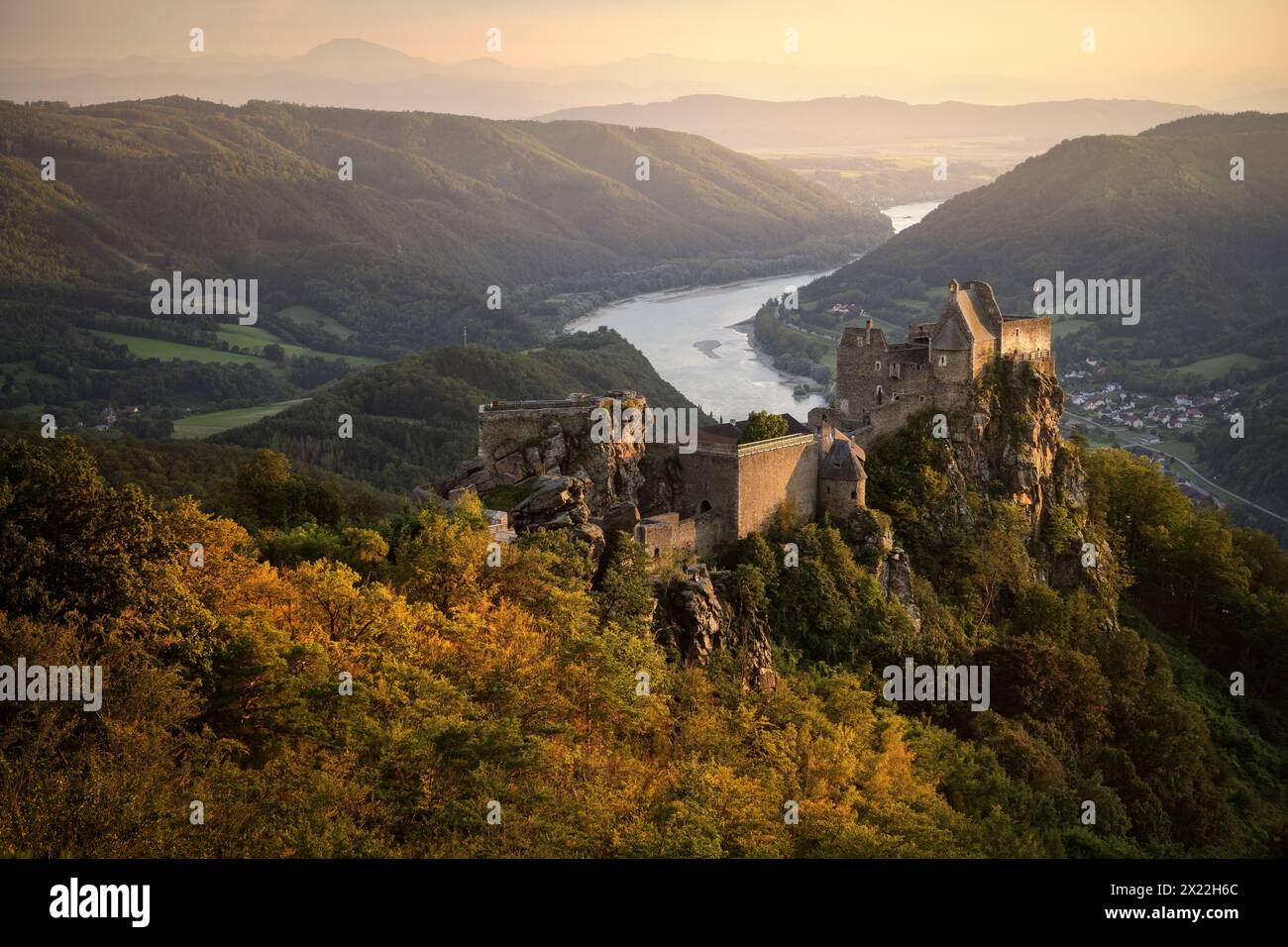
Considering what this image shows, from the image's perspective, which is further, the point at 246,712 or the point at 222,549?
the point at 222,549

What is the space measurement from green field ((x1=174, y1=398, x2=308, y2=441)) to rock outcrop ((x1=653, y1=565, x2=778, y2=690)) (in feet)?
324

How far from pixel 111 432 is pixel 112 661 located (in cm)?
11544

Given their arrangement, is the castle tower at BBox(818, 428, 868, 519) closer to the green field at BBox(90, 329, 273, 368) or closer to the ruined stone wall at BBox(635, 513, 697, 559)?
the ruined stone wall at BBox(635, 513, 697, 559)

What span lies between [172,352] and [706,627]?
6276 inches

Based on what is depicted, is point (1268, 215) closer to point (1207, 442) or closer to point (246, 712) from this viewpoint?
point (1207, 442)

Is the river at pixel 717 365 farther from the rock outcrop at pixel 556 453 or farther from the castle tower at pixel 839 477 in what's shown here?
the rock outcrop at pixel 556 453

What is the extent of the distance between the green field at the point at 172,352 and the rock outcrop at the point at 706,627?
153 meters

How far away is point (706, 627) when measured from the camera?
125 feet

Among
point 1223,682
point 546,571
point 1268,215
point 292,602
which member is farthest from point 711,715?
point 1268,215

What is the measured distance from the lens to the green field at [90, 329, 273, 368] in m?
178

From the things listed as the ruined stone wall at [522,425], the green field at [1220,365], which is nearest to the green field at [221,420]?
the ruined stone wall at [522,425]

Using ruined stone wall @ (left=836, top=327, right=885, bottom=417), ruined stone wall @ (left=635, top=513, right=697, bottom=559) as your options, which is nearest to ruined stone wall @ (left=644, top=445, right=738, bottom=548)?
ruined stone wall @ (left=635, top=513, right=697, bottom=559)

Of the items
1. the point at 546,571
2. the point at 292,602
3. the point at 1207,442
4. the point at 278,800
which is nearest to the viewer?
the point at 278,800

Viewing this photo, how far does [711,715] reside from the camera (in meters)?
33.6
